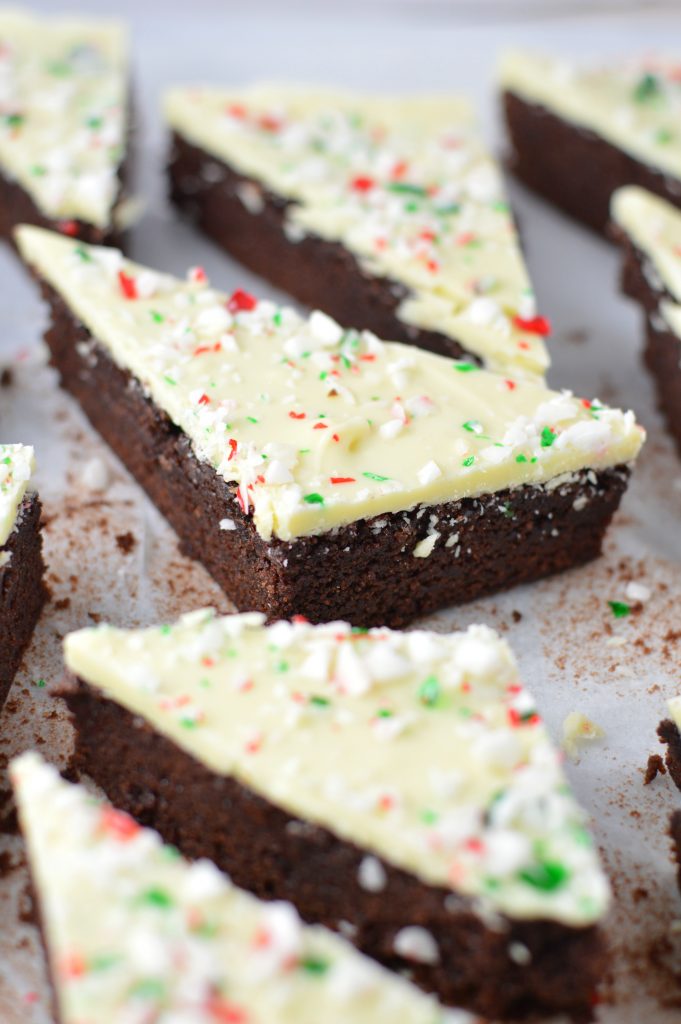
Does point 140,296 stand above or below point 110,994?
above

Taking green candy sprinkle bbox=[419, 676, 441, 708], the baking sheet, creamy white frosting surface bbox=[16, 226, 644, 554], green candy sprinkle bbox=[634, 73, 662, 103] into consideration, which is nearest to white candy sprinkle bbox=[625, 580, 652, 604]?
the baking sheet

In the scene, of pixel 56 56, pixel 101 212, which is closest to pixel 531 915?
pixel 101 212

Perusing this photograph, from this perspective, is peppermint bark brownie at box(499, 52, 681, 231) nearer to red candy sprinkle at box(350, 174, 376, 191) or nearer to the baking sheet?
the baking sheet

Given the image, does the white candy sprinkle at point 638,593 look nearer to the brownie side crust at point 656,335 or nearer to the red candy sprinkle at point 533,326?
the brownie side crust at point 656,335

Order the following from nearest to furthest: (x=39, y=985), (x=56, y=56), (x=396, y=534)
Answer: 1. (x=39, y=985)
2. (x=396, y=534)
3. (x=56, y=56)

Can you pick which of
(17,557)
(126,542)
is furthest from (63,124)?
(17,557)

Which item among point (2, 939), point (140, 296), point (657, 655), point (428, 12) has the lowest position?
point (2, 939)

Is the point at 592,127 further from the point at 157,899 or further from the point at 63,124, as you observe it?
the point at 157,899

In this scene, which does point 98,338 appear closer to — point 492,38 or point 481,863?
point 481,863
